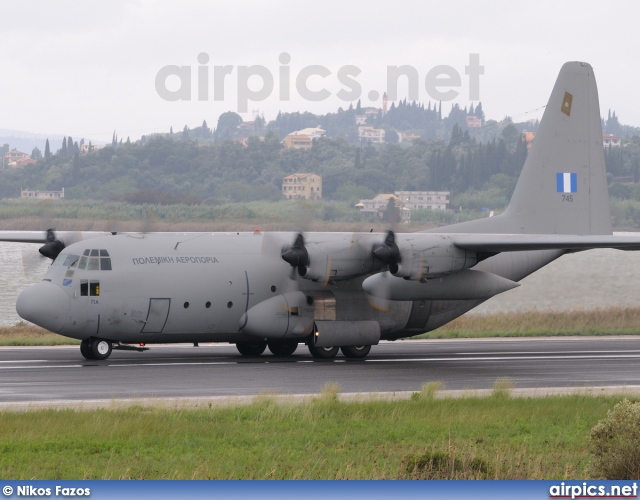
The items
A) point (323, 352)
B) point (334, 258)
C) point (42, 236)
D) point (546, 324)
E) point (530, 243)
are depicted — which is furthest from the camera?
point (546, 324)

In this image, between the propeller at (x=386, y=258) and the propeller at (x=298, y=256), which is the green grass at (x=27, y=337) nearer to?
the propeller at (x=298, y=256)

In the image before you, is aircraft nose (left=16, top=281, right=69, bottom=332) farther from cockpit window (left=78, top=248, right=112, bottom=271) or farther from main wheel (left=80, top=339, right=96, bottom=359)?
main wheel (left=80, top=339, right=96, bottom=359)

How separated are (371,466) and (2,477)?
4645 millimetres

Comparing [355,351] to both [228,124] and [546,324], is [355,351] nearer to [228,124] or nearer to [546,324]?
[546,324]

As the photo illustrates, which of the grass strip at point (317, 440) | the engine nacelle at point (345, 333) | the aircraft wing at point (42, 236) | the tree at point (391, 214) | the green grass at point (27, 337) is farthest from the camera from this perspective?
the green grass at point (27, 337)

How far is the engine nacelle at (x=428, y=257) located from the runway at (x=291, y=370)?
8.50ft

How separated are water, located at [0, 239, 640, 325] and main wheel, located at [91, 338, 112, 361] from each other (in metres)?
16.2

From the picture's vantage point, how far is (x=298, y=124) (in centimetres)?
10531

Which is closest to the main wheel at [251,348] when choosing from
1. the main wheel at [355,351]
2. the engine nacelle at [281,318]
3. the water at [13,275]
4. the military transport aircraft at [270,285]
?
the military transport aircraft at [270,285]

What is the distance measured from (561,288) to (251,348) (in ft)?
88.5

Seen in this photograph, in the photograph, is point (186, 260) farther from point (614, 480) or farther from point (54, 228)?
point (614, 480)

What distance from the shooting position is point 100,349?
27.7 metres

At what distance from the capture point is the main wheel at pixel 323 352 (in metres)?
29.2

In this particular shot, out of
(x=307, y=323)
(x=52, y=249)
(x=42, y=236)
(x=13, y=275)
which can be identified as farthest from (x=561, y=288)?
(x=13, y=275)
